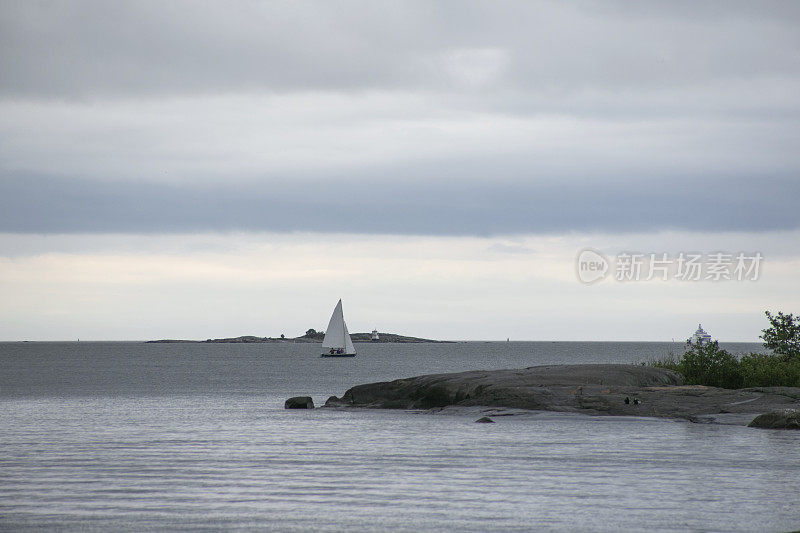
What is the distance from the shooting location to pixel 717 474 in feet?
86.7

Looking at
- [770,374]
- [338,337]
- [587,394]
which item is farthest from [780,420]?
[338,337]

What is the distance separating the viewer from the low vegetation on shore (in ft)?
175

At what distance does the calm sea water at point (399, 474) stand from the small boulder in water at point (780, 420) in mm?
1745

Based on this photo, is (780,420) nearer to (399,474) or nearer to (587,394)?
(587,394)

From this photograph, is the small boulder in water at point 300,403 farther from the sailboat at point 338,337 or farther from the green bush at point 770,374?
the sailboat at point 338,337

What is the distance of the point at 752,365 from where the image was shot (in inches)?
2163

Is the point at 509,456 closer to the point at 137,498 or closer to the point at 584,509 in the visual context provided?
the point at 584,509

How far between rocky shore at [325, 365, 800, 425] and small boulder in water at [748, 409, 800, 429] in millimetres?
1316

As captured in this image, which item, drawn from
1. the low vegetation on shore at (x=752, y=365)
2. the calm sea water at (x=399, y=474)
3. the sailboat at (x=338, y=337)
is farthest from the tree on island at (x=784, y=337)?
the sailboat at (x=338, y=337)

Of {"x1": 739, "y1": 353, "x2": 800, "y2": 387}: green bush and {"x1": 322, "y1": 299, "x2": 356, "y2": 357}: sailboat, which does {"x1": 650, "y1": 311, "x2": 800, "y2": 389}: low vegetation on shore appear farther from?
{"x1": 322, "y1": 299, "x2": 356, "y2": 357}: sailboat

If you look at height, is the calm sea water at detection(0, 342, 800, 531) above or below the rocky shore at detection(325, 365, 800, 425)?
below

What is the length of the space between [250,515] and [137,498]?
3962 mm

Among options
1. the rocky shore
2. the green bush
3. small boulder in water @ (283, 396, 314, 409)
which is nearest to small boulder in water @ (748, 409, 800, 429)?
the rocky shore

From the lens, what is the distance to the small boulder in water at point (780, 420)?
3822 centimetres
